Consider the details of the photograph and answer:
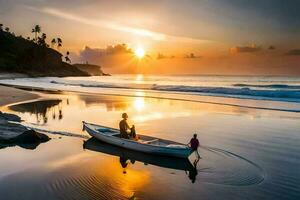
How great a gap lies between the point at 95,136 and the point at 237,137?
31.5ft

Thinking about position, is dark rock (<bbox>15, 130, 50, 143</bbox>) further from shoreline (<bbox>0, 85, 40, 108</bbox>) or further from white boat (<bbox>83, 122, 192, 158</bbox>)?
shoreline (<bbox>0, 85, 40, 108</bbox>)

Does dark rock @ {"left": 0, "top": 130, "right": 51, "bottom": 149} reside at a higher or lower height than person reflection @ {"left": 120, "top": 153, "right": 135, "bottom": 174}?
higher

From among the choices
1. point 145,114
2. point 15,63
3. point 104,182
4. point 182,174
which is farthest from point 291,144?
point 15,63

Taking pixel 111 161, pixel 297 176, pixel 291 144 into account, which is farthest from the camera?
pixel 291 144

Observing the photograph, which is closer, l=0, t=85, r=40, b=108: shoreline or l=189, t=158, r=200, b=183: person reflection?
l=189, t=158, r=200, b=183: person reflection

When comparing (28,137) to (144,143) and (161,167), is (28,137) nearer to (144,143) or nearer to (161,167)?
(144,143)

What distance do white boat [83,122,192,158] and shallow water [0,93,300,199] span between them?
405 millimetres

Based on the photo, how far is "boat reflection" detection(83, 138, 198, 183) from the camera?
1626cm

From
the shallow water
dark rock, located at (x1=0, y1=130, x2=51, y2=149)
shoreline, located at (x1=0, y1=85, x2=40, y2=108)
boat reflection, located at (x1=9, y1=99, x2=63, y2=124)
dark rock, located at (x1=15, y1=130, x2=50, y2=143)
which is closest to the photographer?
the shallow water

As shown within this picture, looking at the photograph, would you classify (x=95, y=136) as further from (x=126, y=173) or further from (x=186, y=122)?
(x=186, y=122)

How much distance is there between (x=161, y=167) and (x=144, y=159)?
1.59 m

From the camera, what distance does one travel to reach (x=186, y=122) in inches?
1129

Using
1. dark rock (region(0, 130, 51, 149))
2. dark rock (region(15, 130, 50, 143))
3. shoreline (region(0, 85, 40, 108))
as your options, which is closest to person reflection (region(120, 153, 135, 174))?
dark rock (region(0, 130, 51, 149))

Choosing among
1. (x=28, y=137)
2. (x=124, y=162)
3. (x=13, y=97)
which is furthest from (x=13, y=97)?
(x=124, y=162)
